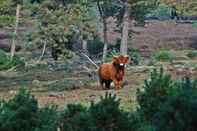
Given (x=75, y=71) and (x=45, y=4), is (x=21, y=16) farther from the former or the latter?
(x=45, y=4)

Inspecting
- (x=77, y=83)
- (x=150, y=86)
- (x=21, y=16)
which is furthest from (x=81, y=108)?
(x=21, y=16)

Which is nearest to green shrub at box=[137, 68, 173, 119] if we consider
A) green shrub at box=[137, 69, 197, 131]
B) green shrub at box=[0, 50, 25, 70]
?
green shrub at box=[137, 69, 197, 131]


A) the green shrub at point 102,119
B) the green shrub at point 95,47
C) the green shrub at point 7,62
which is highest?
the green shrub at point 95,47

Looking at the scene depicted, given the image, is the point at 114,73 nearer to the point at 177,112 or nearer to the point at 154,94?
the point at 154,94

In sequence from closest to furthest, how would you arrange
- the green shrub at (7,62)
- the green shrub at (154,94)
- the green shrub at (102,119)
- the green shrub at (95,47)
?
the green shrub at (102,119) < the green shrub at (154,94) < the green shrub at (7,62) < the green shrub at (95,47)

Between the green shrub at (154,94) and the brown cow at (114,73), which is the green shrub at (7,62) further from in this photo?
the green shrub at (154,94)

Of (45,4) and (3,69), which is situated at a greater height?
(45,4)

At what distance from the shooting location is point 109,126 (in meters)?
4.86

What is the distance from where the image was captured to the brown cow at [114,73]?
1696cm

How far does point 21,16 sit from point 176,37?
14098 mm

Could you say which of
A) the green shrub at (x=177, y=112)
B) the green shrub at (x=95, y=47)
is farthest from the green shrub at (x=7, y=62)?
the green shrub at (x=177, y=112)

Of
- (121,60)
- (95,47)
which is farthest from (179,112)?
(95,47)

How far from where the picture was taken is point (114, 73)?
684 inches

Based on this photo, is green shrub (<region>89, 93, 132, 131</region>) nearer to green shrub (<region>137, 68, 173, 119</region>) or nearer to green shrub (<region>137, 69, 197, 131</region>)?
green shrub (<region>137, 69, 197, 131</region>)
